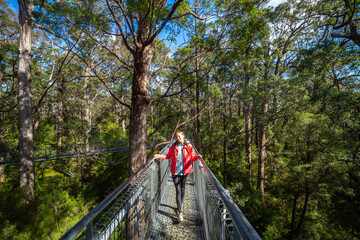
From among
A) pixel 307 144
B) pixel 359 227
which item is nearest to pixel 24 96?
pixel 307 144

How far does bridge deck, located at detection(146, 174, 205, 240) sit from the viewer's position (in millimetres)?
2531

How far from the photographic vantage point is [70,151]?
10.8 m

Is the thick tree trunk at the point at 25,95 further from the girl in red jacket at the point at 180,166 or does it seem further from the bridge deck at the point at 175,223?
the girl in red jacket at the point at 180,166

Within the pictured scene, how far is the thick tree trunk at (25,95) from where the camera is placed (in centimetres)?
621

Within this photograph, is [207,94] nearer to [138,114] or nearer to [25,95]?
[138,114]

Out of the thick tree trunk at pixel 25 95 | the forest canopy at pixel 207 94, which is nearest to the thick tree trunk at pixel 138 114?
the forest canopy at pixel 207 94

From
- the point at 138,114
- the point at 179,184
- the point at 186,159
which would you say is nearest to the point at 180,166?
the point at 186,159

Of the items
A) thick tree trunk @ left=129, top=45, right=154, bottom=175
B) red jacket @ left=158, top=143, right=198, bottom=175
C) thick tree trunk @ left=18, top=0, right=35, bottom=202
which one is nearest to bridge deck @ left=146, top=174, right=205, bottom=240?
red jacket @ left=158, top=143, right=198, bottom=175

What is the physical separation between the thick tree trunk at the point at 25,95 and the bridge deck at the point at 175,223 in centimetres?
668

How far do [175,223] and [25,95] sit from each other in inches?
318

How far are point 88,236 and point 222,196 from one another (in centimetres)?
114

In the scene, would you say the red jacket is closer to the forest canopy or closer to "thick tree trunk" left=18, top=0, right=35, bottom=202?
the forest canopy

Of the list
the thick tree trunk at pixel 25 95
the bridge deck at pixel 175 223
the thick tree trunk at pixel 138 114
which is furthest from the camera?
the thick tree trunk at pixel 25 95

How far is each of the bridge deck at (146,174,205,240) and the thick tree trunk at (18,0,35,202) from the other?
668 centimetres
